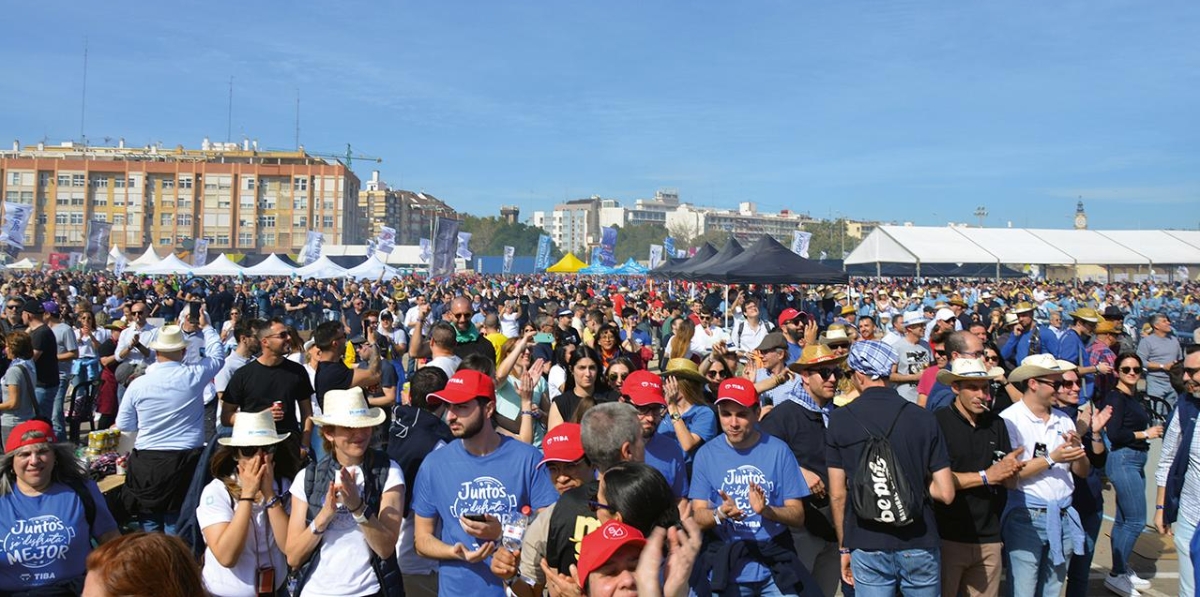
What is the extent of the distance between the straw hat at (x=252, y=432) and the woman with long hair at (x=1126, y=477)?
16.4ft

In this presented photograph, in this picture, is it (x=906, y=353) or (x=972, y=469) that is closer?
(x=972, y=469)

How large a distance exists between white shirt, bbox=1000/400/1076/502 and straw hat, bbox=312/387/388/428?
3052mm

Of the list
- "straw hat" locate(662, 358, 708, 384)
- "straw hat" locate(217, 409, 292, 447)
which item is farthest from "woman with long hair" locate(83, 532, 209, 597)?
"straw hat" locate(662, 358, 708, 384)

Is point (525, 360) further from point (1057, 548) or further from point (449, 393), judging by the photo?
point (1057, 548)

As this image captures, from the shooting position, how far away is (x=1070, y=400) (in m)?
4.95

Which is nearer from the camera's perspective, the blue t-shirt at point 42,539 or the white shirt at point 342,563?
the white shirt at point 342,563

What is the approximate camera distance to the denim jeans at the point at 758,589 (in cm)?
363

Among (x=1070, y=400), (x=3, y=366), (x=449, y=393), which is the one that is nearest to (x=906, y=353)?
(x=1070, y=400)

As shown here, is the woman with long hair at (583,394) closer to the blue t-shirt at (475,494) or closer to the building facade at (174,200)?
the blue t-shirt at (475,494)

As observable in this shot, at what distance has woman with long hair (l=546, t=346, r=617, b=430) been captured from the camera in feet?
16.9

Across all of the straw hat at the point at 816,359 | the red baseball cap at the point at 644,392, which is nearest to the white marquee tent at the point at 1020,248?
the straw hat at the point at 816,359

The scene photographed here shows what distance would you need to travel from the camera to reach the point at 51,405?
890 centimetres

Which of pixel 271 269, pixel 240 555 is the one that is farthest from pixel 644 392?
pixel 271 269

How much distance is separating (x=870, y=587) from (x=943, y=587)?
598mm
